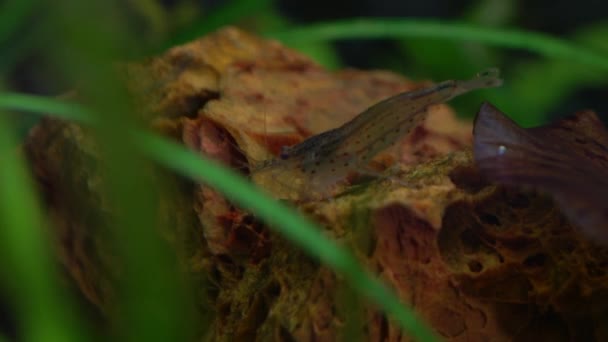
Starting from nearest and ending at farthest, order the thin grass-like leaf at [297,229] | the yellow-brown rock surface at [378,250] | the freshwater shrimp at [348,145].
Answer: the thin grass-like leaf at [297,229] → the yellow-brown rock surface at [378,250] → the freshwater shrimp at [348,145]

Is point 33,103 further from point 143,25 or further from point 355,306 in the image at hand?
point 143,25

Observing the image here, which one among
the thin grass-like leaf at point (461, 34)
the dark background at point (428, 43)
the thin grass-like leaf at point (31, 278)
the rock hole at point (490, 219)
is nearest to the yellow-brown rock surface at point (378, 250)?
the rock hole at point (490, 219)

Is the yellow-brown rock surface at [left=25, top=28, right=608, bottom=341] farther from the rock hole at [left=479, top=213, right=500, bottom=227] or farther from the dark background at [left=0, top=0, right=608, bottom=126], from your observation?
the dark background at [left=0, top=0, right=608, bottom=126]

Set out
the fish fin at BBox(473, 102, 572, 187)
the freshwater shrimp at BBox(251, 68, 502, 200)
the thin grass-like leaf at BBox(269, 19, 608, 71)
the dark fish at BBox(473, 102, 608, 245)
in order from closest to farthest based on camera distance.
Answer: the dark fish at BBox(473, 102, 608, 245) < the fish fin at BBox(473, 102, 572, 187) < the freshwater shrimp at BBox(251, 68, 502, 200) < the thin grass-like leaf at BBox(269, 19, 608, 71)

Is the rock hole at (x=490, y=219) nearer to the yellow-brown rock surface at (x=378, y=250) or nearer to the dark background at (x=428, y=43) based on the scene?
the yellow-brown rock surface at (x=378, y=250)

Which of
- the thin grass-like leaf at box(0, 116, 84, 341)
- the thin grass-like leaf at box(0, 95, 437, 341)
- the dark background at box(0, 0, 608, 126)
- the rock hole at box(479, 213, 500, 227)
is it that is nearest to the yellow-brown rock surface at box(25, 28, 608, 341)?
the rock hole at box(479, 213, 500, 227)
